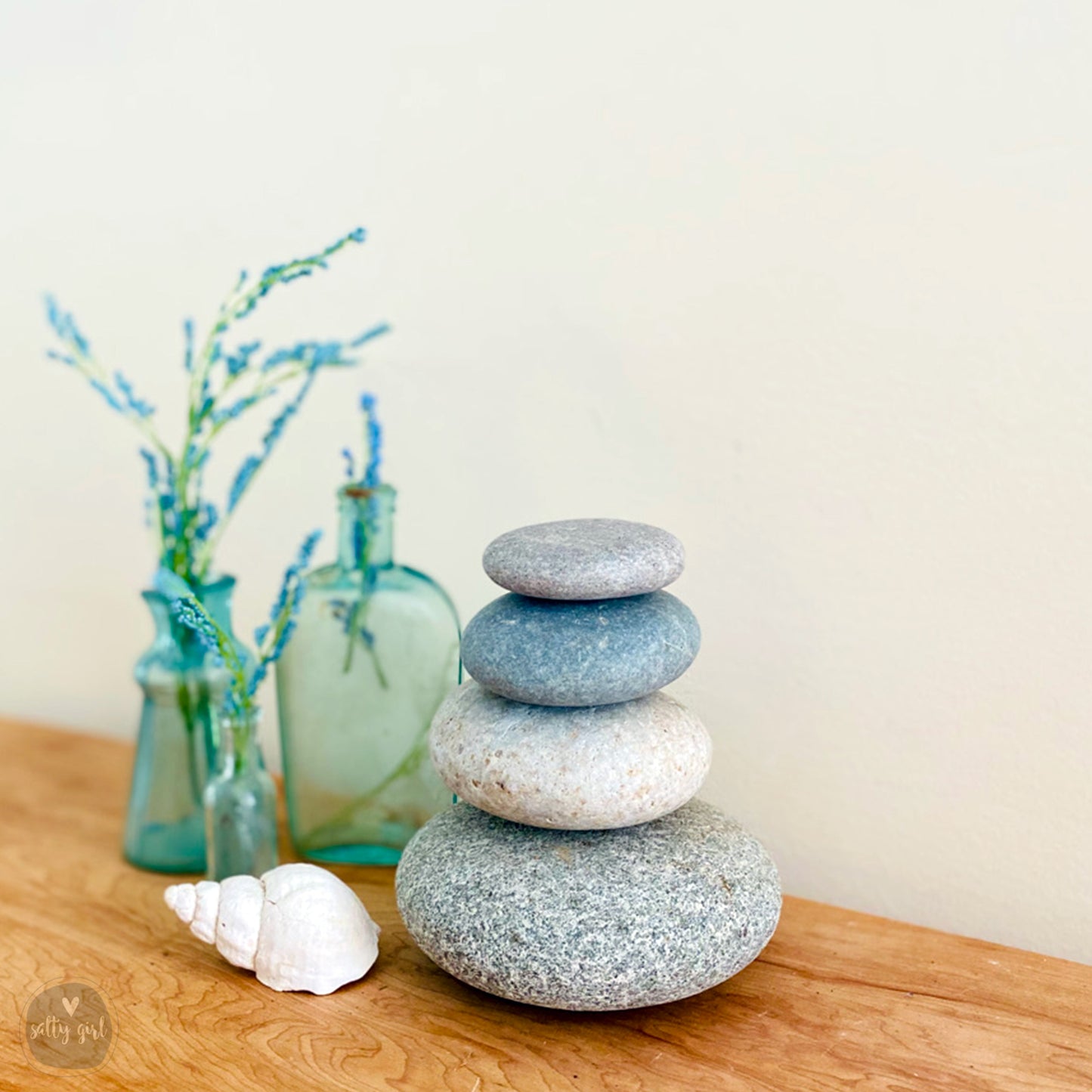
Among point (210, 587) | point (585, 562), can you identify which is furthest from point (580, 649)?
point (210, 587)

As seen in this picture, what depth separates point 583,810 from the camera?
0.70m

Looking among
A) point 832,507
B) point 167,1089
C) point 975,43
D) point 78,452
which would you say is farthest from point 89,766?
point 975,43

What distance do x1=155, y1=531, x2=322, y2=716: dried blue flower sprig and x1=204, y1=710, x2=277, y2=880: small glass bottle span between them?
19 mm

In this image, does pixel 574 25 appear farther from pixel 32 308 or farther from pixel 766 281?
pixel 32 308

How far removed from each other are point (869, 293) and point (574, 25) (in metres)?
0.33

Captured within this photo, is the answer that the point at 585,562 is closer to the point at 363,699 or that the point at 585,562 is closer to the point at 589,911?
the point at 589,911

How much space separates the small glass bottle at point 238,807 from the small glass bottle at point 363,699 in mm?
67

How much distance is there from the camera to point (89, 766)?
47.6 inches

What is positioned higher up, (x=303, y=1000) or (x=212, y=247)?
(x=212, y=247)

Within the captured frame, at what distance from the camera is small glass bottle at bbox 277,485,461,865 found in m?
0.94
